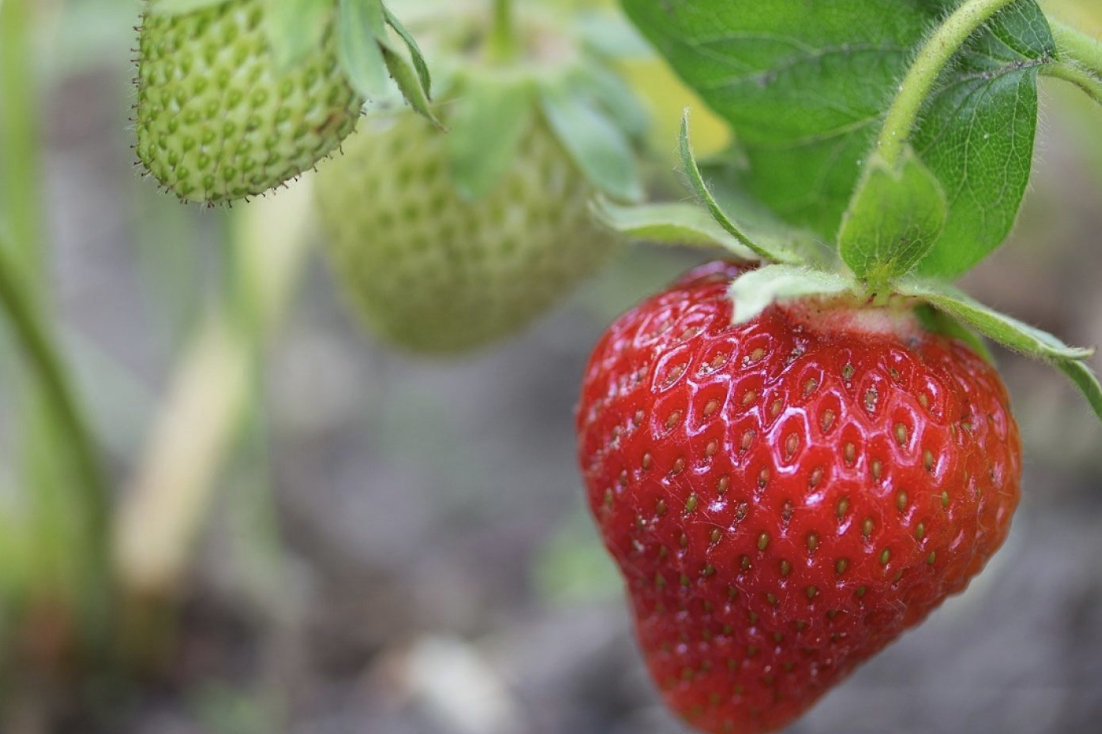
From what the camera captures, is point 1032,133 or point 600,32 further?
point 600,32

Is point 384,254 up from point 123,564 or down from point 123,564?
up

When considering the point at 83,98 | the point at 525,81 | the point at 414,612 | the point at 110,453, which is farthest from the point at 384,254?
the point at 83,98

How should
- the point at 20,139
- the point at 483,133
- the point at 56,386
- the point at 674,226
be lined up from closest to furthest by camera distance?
the point at 674,226 → the point at 483,133 → the point at 56,386 → the point at 20,139

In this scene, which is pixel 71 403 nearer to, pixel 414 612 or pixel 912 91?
pixel 414 612

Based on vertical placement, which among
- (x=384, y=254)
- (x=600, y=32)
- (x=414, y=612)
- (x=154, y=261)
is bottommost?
(x=414, y=612)

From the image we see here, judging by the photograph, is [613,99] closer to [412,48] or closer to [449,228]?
[449,228]

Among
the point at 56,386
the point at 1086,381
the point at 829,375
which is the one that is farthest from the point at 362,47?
the point at 56,386

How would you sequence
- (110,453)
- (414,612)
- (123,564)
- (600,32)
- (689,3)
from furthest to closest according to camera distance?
(110,453)
(414,612)
(123,564)
(600,32)
(689,3)
